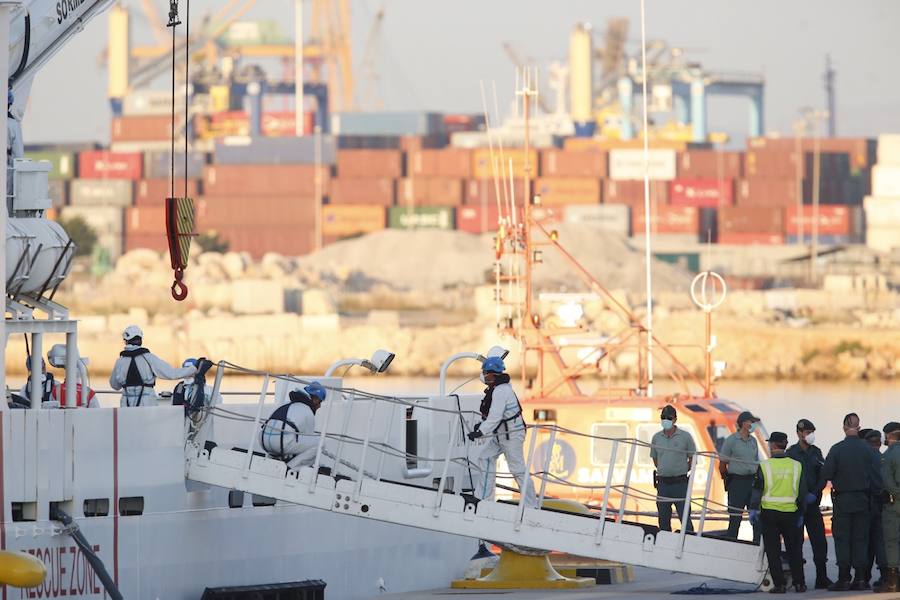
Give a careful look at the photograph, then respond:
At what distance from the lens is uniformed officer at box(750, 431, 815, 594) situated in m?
15.9

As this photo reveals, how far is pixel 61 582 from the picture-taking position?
51.9 ft

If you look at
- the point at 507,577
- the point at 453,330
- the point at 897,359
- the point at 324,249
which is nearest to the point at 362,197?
the point at 324,249

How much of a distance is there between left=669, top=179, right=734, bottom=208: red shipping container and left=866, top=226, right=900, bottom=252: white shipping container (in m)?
12.6

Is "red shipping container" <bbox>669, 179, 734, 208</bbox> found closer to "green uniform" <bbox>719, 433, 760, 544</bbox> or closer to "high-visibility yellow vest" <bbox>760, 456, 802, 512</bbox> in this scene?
"green uniform" <bbox>719, 433, 760, 544</bbox>

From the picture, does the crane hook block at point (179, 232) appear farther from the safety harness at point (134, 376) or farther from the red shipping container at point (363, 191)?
the red shipping container at point (363, 191)

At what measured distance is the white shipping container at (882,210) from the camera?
470 ft

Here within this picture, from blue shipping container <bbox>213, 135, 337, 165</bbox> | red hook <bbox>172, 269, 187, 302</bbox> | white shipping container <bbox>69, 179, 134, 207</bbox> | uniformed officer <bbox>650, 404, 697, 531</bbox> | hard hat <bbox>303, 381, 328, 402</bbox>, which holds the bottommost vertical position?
uniformed officer <bbox>650, 404, 697, 531</bbox>

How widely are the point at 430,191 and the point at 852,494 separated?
125285mm

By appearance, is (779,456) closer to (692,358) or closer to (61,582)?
(61,582)

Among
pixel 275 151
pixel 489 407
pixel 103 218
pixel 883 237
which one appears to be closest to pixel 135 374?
pixel 489 407

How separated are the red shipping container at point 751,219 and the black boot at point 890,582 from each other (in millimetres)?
122908

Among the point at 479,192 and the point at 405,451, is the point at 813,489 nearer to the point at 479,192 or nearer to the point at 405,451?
the point at 405,451

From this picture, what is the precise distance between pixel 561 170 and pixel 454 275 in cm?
2046

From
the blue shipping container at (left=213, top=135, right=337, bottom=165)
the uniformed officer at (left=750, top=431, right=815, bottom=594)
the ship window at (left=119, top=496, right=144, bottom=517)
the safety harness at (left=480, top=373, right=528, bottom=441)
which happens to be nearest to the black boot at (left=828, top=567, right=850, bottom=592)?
the uniformed officer at (left=750, top=431, right=815, bottom=594)
